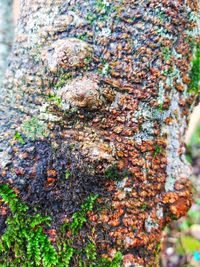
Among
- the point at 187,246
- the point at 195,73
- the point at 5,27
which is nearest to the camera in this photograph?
the point at 195,73

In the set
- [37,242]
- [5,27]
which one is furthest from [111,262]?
[5,27]

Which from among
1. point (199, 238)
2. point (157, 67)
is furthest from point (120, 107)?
point (199, 238)

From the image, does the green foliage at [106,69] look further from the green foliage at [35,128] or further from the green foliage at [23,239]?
the green foliage at [23,239]

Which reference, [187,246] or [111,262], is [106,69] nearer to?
[111,262]

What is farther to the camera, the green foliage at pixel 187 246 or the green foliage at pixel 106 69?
the green foliage at pixel 187 246

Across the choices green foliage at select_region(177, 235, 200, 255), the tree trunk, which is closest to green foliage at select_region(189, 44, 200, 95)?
the tree trunk

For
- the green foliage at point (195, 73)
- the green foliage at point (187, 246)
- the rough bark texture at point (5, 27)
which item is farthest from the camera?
the green foliage at point (187, 246)

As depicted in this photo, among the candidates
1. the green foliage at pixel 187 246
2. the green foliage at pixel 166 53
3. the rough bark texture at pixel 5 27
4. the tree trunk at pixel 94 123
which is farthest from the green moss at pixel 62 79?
the green foliage at pixel 187 246

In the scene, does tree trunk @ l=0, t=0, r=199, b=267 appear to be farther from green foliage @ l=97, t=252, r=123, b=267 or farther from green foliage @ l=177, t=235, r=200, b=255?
green foliage @ l=177, t=235, r=200, b=255

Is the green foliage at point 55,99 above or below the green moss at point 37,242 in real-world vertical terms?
above
